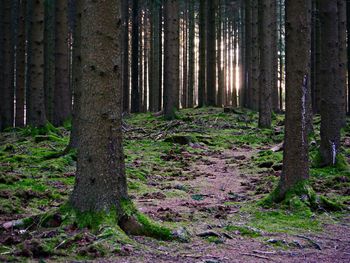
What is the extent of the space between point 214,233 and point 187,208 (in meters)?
1.51

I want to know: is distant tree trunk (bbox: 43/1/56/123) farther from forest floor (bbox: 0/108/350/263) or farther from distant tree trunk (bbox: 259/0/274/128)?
distant tree trunk (bbox: 259/0/274/128)

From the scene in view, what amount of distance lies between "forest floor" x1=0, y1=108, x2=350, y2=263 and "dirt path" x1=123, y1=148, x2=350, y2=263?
14 mm

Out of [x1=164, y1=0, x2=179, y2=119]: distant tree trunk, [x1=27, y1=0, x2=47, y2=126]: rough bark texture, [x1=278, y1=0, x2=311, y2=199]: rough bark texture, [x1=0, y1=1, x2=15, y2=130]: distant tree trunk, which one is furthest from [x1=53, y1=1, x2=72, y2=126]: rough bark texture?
[x1=278, y1=0, x2=311, y2=199]: rough bark texture

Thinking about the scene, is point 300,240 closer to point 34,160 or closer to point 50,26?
point 34,160

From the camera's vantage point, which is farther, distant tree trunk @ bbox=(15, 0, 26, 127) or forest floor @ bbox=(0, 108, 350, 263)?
distant tree trunk @ bbox=(15, 0, 26, 127)

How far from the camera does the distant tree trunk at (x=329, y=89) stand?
9422mm

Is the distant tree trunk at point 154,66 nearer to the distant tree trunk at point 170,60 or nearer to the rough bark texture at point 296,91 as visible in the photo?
the distant tree trunk at point 170,60

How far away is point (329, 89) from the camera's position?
31.4 ft

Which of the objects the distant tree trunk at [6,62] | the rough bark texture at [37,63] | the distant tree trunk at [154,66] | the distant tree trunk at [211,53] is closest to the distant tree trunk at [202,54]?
the distant tree trunk at [211,53]

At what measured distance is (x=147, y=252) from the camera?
15.1ft

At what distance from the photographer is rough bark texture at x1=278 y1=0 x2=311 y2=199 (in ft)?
22.7

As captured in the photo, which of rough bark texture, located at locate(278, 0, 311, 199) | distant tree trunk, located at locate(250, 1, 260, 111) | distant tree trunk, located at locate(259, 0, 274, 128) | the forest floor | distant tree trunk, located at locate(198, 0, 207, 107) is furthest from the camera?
distant tree trunk, located at locate(198, 0, 207, 107)

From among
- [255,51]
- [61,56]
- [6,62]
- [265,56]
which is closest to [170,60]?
[265,56]

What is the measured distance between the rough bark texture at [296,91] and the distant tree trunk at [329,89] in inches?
105
